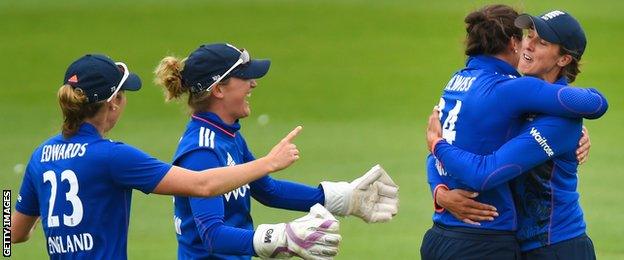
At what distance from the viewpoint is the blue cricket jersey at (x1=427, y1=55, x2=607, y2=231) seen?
609cm

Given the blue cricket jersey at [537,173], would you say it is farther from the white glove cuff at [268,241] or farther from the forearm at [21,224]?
the forearm at [21,224]

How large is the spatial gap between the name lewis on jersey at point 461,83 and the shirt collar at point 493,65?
0.09 m

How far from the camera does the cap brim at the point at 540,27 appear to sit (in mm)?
6289

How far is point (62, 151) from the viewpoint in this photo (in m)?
6.21

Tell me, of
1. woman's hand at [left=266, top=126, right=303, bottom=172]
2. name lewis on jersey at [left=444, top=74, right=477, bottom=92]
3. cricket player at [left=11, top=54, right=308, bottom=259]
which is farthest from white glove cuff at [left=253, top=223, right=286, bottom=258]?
name lewis on jersey at [left=444, top=74, right=477, bottom=92]

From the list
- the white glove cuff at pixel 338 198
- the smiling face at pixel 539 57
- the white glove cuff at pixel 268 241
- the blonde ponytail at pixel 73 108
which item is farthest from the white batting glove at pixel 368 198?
the blonde ponytail at pixel 73 108

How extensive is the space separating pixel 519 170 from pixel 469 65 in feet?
2.22

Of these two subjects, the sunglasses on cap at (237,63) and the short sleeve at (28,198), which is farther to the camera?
the sunglasses on cap at (237,63)

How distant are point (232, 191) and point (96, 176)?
685 mm

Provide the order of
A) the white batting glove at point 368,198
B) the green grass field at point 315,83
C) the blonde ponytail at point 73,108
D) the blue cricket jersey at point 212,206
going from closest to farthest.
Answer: the blue cricket jersey at point 212,206 < the blonde ponytail at point 73,108 < the white batting glove at point 368,198 < the green grass field at point 315,83

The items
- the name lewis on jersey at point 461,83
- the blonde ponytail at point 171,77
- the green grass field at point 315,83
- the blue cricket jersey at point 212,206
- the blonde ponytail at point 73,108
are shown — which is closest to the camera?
the blue cricket jersey at point 212,206

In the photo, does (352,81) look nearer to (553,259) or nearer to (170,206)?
(170,206)

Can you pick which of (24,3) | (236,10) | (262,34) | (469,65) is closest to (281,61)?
(262,34)

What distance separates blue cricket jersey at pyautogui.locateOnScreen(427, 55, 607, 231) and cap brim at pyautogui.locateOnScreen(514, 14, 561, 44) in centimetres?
23
